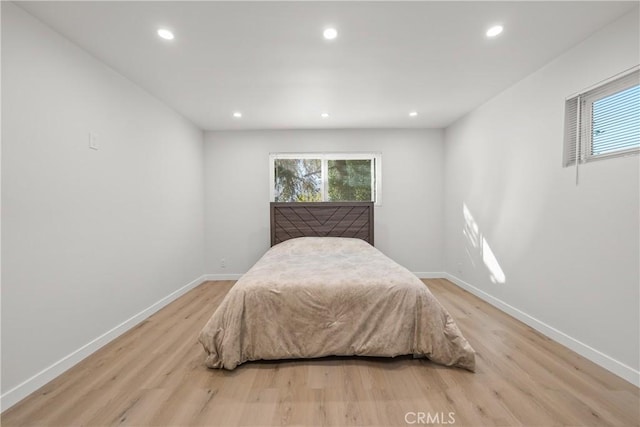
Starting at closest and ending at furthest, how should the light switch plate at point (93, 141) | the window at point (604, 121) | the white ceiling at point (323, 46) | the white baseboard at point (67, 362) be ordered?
the white baseboard at point (67, 362) → the white ceiling at point (323, 46) → the window at point (604, 121) → the light switch plate at point (93, 141)

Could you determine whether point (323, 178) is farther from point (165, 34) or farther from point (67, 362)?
point (67, 362)

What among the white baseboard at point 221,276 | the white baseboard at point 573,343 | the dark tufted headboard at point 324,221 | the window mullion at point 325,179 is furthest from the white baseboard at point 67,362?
the white baseboard at point 573,343

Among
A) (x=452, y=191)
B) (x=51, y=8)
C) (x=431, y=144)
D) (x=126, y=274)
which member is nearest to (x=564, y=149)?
(x=452, y=191)

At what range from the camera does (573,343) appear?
6.61 feet

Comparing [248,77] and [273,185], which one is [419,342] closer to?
[248,77]

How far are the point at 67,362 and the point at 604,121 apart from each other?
4.14 metres

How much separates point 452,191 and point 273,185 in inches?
105

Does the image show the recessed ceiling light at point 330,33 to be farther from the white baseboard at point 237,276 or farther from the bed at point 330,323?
the white baseboard at point 237,276

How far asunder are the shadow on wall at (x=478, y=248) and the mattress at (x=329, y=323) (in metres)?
1.44

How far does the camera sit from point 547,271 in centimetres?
227

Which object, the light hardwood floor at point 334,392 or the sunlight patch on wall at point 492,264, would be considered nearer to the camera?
the light hardwood floor at point 334,392

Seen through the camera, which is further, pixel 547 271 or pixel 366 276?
pixel 547 271

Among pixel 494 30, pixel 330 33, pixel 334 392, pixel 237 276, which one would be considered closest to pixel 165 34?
pixel 330 33

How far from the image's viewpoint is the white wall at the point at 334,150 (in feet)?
13.4
